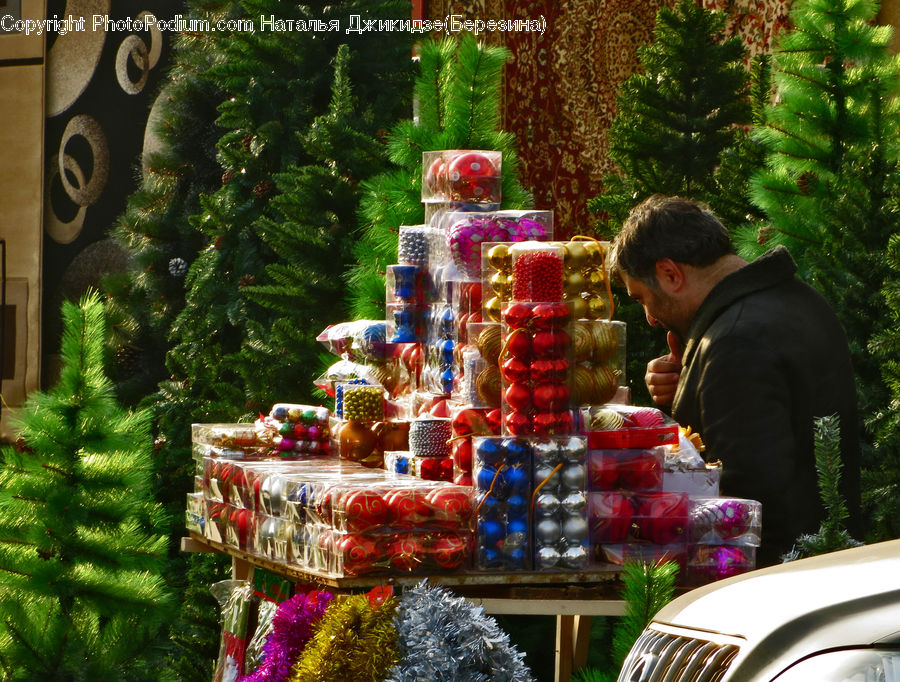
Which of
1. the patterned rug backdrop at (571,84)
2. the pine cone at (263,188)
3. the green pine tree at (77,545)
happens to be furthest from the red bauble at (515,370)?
the patterned rug backdrop at (571,84)

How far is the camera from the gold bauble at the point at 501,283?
2.54m

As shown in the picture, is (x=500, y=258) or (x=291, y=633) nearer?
(x=291, y=633)

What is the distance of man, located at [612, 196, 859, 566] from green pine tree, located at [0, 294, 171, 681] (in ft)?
4.14

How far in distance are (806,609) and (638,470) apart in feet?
3.45

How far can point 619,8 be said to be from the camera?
5.19 metres

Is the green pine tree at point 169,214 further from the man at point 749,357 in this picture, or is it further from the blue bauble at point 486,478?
the blue bauble at point 486,478

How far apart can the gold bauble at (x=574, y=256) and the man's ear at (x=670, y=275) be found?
61cm

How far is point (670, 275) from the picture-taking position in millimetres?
3131

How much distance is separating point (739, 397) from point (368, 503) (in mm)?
863

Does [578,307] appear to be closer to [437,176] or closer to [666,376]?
[437,176]

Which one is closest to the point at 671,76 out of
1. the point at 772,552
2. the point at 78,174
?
the point at 772,552

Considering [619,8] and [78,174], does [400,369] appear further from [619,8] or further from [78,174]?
[78,174]

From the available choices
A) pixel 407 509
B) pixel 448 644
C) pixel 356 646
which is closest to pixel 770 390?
pixel 407 509

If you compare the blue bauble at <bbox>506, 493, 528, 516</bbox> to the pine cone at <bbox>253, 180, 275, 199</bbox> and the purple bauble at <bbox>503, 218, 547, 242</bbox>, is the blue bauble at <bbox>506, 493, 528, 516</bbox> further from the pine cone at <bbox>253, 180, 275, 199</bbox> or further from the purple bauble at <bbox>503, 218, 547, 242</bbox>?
the pine cone at <bbox>253, 180, 275, 199</bbox>
